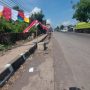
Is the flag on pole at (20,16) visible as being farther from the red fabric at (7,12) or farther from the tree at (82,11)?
the tree at (82,11)

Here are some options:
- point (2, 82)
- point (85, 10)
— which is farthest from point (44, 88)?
point (85, 10)

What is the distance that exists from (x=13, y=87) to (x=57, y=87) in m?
1.27

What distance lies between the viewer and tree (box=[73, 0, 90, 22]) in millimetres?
94562

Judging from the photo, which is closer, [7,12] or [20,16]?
[7,12]

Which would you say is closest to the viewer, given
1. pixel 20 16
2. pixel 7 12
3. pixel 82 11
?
pixel 7 12

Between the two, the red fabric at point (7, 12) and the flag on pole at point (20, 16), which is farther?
the flag on pole at point (20, 16)

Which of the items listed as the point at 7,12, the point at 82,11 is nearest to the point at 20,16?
the point at 7,12

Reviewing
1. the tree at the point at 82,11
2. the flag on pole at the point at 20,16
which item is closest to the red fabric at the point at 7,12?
the flag on pole at the point at 20,16

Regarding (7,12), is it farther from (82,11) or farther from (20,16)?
(82,11)

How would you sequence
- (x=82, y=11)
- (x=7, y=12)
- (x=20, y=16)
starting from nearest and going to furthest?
(x=7, y=12), (x=20, y=16), (x=82, y=11)

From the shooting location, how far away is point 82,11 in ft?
322

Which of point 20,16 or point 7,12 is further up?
point 7,12

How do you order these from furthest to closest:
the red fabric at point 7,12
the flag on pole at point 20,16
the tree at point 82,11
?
the tree at point 82,11, the flag on pole at point 20,16, the red fabric at point 7,12

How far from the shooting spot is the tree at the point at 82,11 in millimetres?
94562
